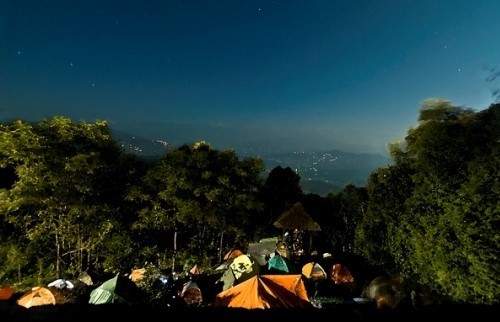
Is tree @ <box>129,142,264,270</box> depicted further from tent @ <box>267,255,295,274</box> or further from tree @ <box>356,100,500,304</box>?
tree @ <box>356,100,500,304</box>

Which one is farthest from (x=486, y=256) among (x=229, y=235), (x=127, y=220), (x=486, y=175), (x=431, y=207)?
(x=229, y=235)

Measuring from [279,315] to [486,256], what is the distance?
791cm

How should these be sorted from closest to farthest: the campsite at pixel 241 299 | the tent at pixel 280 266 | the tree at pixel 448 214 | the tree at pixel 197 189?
the campsite at pixel 241 299
the tree at pixel 448 214
the tent at pixel 280 266
the tree at pixel 197 189

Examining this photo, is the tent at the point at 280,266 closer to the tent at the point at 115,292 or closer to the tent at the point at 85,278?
the tent at the point at 115,292

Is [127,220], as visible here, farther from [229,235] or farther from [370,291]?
[370,291]

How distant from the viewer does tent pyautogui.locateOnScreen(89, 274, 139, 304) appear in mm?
14375

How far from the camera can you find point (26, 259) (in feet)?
71.8

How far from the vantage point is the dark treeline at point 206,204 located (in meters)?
11.4

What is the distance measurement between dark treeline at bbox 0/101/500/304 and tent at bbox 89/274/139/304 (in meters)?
7.96

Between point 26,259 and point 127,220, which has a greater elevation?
point 127,220

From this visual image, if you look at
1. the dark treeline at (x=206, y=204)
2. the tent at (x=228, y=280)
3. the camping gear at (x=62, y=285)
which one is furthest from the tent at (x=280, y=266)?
the camping gear at (x=62, y=285)

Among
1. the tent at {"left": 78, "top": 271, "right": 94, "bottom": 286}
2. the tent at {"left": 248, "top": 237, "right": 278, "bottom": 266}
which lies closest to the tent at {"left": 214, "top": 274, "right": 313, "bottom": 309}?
the tent at {"left": 248, "top": 237, "right": 278, "bottom": 266}

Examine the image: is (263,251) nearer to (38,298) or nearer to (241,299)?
(241,299)

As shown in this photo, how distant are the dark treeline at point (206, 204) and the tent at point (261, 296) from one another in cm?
559
